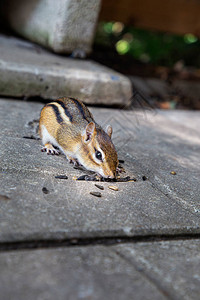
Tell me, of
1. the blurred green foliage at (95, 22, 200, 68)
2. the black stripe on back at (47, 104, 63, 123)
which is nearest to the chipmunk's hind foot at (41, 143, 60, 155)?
the black stripe on back at (47, 104, 63, 123)

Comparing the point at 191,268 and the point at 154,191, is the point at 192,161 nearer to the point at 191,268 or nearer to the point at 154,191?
the point at 154,191

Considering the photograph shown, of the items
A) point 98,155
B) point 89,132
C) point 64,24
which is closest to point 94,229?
point 98,155

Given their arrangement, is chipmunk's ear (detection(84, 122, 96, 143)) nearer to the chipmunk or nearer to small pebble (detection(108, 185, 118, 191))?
the chipmunk

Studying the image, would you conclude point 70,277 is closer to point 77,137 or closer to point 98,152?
point 98,152

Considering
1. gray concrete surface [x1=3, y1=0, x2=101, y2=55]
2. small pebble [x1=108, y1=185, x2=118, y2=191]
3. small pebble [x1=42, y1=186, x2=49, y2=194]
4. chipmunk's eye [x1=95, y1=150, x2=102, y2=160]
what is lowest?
small pebble [x1=108, y1=185, x2=118, y2=191]

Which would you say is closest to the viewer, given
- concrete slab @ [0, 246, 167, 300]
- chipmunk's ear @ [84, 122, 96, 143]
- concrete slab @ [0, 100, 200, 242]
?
concrete slab @ [0, 246, 167, 300]

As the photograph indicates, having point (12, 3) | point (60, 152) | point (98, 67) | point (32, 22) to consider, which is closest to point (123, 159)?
point (60, 152)

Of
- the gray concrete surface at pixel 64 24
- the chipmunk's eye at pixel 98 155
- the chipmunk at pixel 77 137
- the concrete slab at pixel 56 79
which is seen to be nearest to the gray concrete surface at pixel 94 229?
the chipmunk at pixel 77 137
